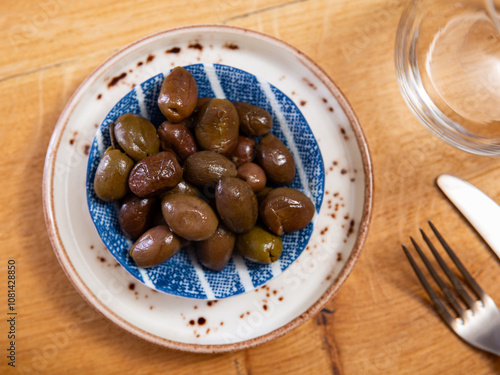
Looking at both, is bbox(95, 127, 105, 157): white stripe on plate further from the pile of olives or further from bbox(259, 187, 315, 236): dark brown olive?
bbox(259, 187, 315, 236): dark brown olive

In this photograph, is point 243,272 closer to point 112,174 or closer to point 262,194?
point 262,194

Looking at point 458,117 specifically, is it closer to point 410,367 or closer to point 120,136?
point 410,367

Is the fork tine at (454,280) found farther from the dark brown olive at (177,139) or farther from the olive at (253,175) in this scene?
the dark brown olive at (177,139)

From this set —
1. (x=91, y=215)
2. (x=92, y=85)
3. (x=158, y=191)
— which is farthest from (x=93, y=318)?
(x=92, y=85)

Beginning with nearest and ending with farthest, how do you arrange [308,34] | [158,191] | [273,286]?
1. [158,191]
2. [273,286]
3. [308,34]

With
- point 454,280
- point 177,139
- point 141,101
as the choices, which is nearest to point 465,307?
point 454,280

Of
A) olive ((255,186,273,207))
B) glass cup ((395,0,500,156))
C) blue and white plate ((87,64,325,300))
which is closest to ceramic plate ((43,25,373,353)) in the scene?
blue and white plate ((87,64,325,300))
